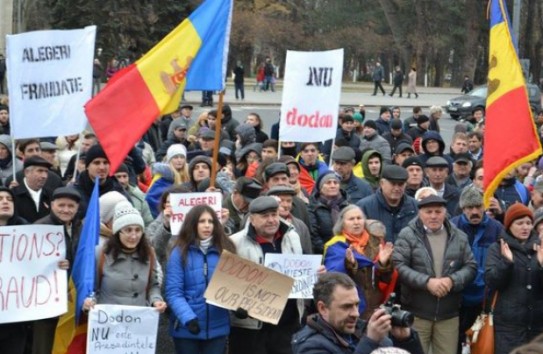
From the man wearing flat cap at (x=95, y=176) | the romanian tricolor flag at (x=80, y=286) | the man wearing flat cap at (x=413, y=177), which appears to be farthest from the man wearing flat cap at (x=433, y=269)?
the man wearing flat cap at (x=95, y=176)

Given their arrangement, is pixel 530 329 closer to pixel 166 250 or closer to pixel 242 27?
pixel 166 250

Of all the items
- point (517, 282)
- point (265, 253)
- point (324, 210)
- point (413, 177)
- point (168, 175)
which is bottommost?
point (517, 282)

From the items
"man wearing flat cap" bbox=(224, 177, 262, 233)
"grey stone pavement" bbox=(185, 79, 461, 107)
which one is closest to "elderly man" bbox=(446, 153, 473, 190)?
"man wearing flat cap" bbox=(224, 177, 262, 233)

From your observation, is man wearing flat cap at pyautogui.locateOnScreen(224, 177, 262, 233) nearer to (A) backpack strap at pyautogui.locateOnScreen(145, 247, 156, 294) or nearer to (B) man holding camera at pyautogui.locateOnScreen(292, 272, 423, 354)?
(A) backpack strap at pyautogui.locateOnScreen(145, 247, 156, 294)

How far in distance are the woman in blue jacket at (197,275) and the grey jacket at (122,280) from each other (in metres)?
0.19

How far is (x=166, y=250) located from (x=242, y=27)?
54613 mm

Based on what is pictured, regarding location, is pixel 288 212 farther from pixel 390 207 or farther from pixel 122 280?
pixel 122 280

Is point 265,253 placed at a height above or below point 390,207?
below

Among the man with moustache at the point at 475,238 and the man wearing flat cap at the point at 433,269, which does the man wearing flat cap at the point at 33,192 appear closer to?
the man wearing flat cap at the point at 433,269

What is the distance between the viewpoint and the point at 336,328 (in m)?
5.41

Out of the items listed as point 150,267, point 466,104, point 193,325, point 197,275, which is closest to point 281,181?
point 197,275

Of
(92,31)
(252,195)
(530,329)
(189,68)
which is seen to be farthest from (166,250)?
(530,329)

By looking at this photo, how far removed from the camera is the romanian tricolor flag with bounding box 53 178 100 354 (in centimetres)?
704

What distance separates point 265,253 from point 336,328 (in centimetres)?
221
